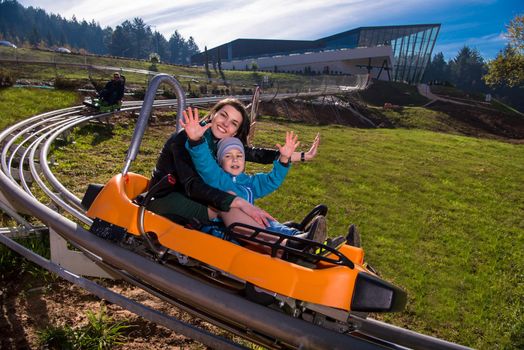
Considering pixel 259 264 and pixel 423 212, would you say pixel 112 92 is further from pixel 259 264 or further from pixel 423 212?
pixel 259 264

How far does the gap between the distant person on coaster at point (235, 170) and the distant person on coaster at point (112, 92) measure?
40.5 feet

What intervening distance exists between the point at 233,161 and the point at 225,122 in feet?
1.24

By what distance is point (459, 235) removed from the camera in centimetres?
823

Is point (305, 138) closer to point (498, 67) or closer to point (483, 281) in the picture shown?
point (498, 67)

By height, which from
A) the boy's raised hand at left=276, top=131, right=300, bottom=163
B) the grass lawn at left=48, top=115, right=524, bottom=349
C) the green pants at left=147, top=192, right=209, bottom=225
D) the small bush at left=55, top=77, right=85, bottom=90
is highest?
the small bush at left=55, top=77, right=85, bottom=90

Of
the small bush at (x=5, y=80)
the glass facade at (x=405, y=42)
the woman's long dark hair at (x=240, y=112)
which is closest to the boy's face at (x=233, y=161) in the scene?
the woman's long dark hair at (x=240, y=112)

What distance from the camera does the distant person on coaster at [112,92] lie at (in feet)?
48.3

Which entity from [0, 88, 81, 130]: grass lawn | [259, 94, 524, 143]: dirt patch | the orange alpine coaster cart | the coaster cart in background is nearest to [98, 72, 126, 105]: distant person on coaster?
the coaster cart in background

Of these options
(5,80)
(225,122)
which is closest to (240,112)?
(225,122)

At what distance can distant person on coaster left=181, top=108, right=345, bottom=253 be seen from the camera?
9.73 feet

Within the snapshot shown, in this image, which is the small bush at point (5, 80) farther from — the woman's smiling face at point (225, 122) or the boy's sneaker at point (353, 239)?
the boy's sneaker at point (353, 239)

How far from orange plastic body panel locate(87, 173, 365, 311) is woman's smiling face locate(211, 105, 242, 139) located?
92 centimetres

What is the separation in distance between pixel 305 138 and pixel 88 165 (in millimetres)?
10079

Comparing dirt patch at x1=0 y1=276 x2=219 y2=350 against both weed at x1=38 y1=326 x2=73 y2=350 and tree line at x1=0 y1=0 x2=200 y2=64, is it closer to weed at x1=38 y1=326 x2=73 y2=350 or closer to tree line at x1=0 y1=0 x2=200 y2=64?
weed at x1=38 y1=326 x2=73 y2=350
